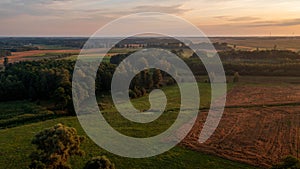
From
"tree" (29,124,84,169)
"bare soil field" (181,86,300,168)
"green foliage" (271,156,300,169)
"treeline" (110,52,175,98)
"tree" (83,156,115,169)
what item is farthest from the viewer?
"treeline" (110,52,175,98)

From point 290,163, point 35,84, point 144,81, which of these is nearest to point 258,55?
point 144,81

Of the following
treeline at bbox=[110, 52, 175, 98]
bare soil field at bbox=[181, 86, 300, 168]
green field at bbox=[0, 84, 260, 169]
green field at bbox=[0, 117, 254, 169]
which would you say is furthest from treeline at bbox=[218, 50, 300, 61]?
green field at bbox=[0, 117, 254, 169]

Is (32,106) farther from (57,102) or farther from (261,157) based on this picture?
(261,157)

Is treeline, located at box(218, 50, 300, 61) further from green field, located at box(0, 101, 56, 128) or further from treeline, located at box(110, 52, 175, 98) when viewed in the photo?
green field, located at box(0, 101, 56, 128)

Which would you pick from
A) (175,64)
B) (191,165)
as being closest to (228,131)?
(191,165)

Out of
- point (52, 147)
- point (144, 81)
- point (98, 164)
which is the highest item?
point (52, 147)

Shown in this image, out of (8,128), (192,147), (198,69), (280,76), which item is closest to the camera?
(192,147)

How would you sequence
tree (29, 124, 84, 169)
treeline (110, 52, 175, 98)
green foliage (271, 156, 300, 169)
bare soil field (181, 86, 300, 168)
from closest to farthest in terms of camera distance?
1. green foliage (271, 156, 300, 169)
2. tree (29, 124, 84, 169)
3. bare soil field (181, 86, 300, 168)
4. treeline (110, 52, 175, 98)

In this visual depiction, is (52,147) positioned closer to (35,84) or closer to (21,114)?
(21,114)

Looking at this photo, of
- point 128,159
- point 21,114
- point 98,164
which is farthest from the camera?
point 21,114
